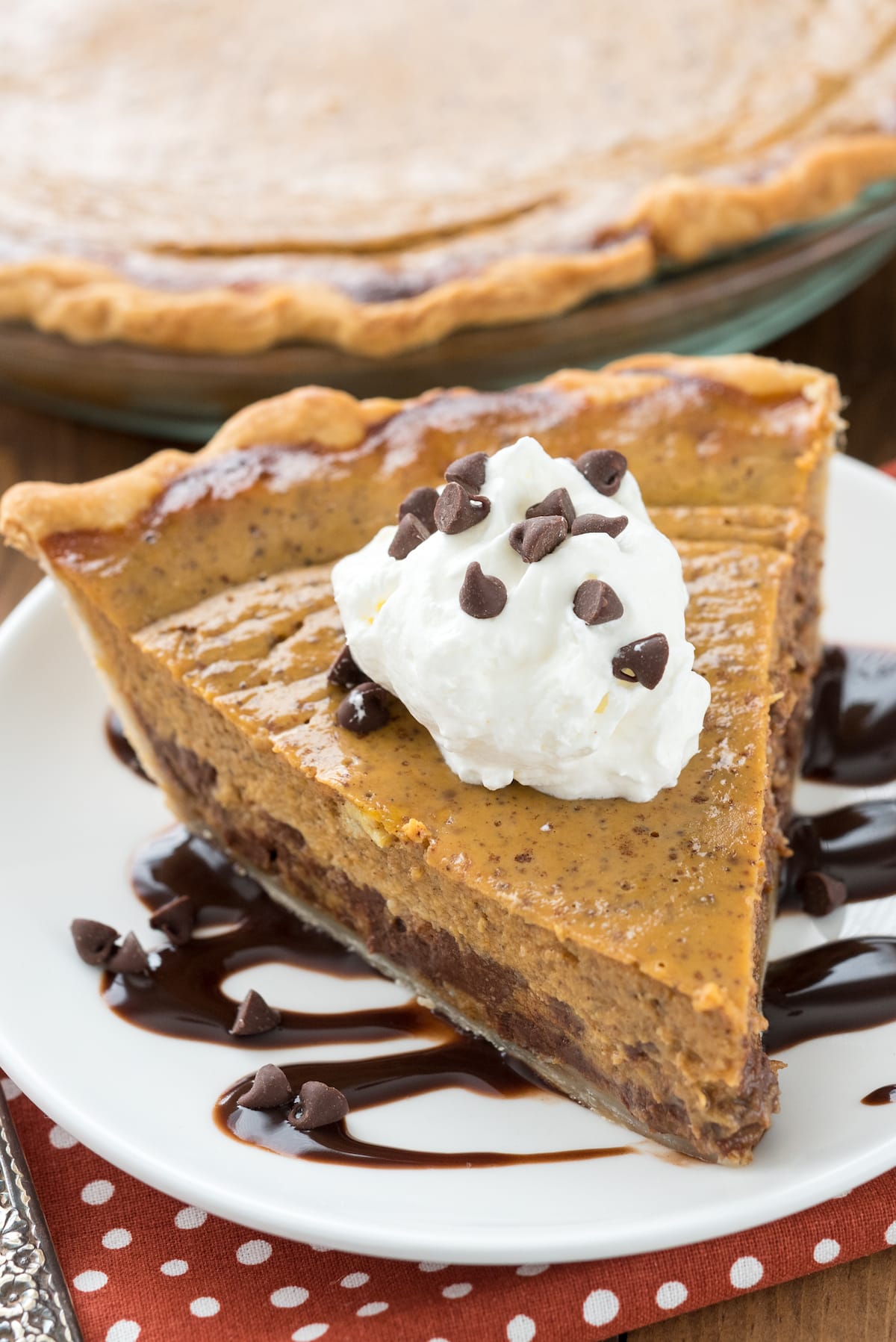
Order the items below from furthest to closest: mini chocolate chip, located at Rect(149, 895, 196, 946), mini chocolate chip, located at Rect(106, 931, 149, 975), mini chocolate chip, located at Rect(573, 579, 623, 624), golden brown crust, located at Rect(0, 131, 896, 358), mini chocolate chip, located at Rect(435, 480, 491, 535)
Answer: golden brown crust, located at Rect(0, 131, 896, 358) → mini chocolate chip, located at Rect(149, 895, 196, 946) → mini chocolate chip, located at Rect(106, 931, 149, 975) → mini chocolate chip, located at Rect(435, 480, 491, 535) → mini chocolate chip, located at Rect(573, 579, 623, 624)

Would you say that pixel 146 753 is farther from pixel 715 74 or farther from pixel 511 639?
pixel 715 74

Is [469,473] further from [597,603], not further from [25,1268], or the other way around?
[25,1268]

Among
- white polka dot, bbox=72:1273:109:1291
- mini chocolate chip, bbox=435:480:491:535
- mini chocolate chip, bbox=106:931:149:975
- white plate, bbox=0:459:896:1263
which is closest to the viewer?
white plate, bbox=0:459:896:1263

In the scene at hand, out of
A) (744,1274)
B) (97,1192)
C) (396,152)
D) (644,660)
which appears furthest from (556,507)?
(396,152)

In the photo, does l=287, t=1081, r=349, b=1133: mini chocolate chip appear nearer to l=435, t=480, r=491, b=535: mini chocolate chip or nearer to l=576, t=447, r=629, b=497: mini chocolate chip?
l=435, t=480, r=491, b=535: mini chocolate chip

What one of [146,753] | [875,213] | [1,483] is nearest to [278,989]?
[146,753]

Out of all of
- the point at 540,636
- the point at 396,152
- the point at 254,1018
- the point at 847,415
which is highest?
the point at 396,152

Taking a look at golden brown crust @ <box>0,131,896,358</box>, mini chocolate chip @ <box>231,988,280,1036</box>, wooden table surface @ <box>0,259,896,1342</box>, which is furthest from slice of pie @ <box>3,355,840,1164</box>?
wooden table surface @ <box>0,259,896,1342</box>

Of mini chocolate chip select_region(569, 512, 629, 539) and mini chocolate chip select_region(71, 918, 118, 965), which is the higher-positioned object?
mini chocolate chip select_region(569, 512, 629, 539)
